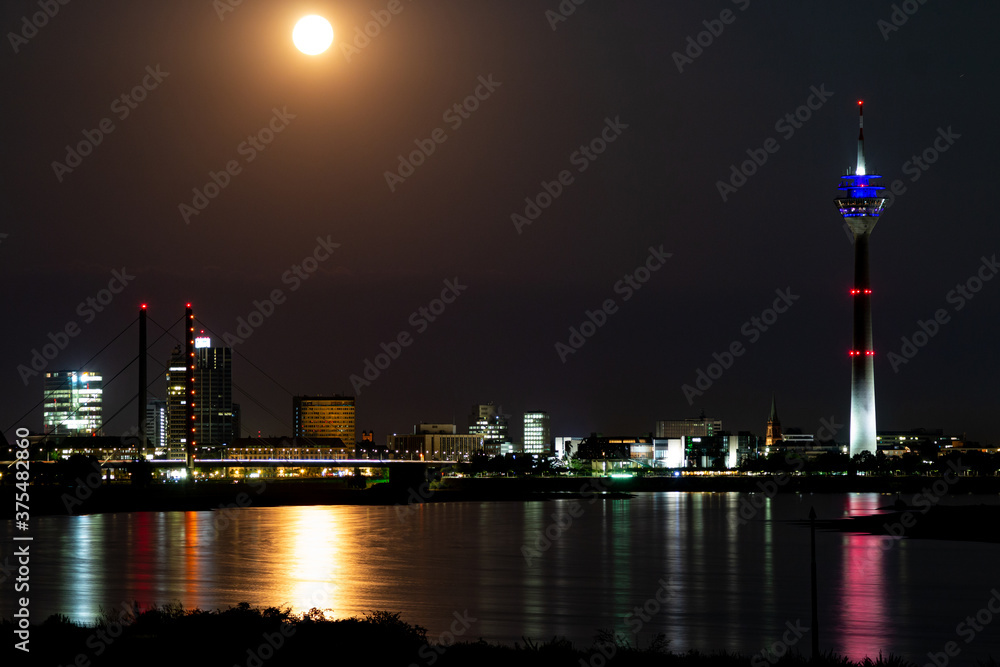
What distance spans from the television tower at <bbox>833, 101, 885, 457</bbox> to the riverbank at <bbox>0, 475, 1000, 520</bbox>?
990 cm

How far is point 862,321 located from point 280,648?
17002cm

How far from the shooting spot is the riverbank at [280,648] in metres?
24.2

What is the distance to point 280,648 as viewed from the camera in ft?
81.9

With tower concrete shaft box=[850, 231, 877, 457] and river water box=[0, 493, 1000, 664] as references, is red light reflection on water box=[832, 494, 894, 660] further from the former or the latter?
tower concrete shaft box=[850, 231, 877, 457]

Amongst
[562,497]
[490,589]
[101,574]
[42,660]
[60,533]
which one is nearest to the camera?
[42,660]

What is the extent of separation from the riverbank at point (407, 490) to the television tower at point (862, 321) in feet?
32.5

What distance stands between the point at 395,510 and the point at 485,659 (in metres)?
90.1

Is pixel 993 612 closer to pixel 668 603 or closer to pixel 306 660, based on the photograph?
pixel 668 603

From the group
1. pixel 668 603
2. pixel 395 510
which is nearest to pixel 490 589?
pixel 668 603

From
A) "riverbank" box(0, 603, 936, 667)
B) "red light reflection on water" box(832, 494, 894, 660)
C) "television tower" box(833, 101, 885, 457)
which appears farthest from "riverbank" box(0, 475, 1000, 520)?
"riverbank" box(0, 603, 936, 667)

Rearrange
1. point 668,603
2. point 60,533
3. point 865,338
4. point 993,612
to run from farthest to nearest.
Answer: point 865,338 → point 60,533 → point 668,603 → point 993,612

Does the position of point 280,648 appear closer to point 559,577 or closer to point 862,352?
point 559,577

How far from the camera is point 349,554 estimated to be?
61.8 metres

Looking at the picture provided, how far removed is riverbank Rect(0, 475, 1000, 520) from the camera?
11244 cm
